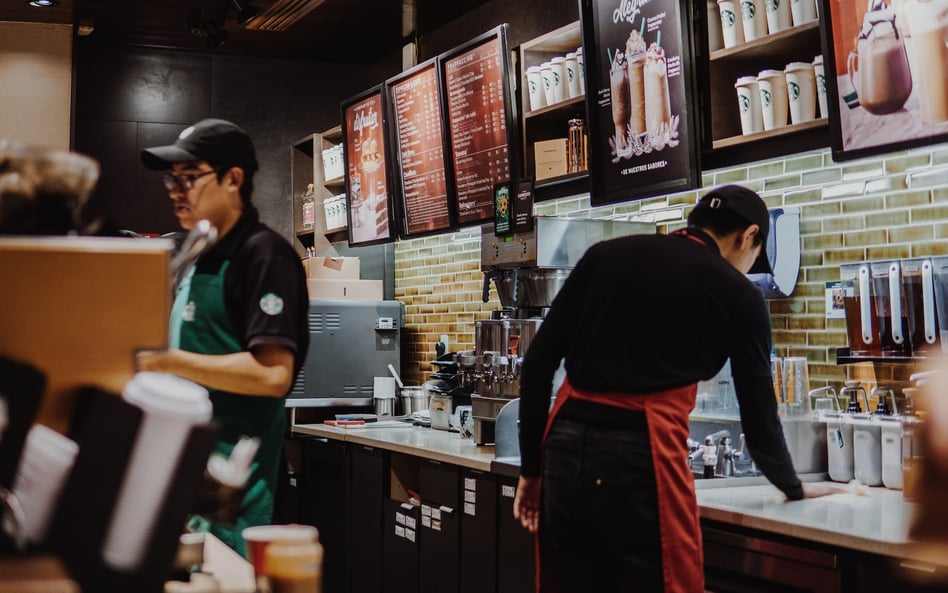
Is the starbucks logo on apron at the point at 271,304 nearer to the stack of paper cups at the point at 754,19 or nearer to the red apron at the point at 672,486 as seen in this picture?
the red apron at the point at 672,486

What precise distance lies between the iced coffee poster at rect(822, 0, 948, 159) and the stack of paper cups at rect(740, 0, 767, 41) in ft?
1.46

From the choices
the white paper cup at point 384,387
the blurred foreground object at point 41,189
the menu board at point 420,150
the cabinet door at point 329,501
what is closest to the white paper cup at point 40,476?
the blurred foreground object at point 41,189

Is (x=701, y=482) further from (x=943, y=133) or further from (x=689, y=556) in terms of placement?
(x=943, y=133)

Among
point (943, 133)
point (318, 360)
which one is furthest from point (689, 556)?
point (318, 360)

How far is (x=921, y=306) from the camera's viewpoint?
3.43m

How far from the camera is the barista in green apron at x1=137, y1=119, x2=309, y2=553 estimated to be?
A: 2.27 m

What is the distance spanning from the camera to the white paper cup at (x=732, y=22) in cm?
389

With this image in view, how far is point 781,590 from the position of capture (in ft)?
9.34

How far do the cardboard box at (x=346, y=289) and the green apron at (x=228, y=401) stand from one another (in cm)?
391

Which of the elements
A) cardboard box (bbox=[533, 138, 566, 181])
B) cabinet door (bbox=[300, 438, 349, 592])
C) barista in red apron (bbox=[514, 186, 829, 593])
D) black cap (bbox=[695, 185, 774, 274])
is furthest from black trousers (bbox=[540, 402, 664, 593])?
cabinet door (bbox=[300, 438, 349, 592])

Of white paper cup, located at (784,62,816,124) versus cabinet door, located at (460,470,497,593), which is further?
cabinet door, located at (460,470,497,593)

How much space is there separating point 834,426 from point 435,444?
193 cm

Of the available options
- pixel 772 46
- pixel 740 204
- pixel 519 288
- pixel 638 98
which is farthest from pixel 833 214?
pixel 519 288

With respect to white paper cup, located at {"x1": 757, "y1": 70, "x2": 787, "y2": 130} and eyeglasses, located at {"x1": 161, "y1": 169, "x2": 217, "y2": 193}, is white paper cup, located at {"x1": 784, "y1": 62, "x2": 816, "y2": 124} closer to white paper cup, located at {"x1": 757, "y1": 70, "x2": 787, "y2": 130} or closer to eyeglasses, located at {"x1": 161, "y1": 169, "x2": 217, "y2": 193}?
white paper cup, located at {"x1": 757, "y1": 70, "x2": 787, "y2": 130}
